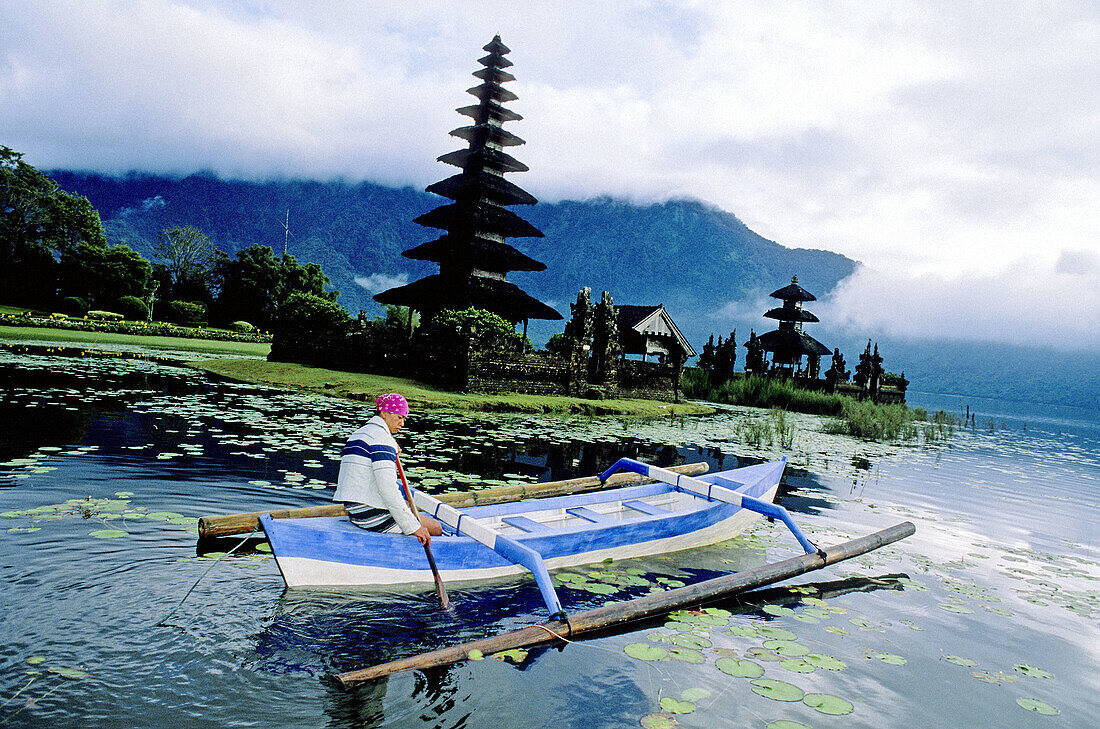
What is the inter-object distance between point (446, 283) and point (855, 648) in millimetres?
29359

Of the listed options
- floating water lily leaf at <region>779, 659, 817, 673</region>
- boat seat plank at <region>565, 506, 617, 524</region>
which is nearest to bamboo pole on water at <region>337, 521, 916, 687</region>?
floating water lily leaf at <region>779, 659, 817, 673</region>

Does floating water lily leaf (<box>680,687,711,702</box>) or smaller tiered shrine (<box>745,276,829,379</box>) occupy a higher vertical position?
smaller tiered shrine (<box>745,276,829,379</box>)

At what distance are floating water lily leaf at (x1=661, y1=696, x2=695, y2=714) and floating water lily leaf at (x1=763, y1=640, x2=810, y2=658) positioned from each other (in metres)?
1.24

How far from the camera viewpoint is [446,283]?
1292 inches

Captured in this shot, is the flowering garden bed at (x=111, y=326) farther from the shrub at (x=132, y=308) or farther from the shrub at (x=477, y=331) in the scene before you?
the shrub at (x=477, y=331)

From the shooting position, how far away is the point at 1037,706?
15.3 ft

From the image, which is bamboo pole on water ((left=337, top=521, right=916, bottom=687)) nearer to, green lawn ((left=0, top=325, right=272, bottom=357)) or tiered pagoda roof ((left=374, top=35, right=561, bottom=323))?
tiered pagoda roof ((left=374, top=35, right=561, bottom=323))

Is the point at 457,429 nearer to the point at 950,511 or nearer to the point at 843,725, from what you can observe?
the point at 950,511

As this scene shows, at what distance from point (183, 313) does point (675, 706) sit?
6044 centimetres

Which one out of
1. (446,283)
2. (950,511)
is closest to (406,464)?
(950,511)

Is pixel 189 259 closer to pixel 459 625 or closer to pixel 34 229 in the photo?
pixel 34 229

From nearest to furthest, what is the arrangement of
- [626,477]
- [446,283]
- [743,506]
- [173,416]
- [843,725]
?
[843,725]
[743,506]
[626,477]
[173,416]
[446,283]

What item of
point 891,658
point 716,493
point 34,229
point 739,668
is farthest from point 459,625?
point 34,229

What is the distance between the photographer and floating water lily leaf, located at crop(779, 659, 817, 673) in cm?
476
